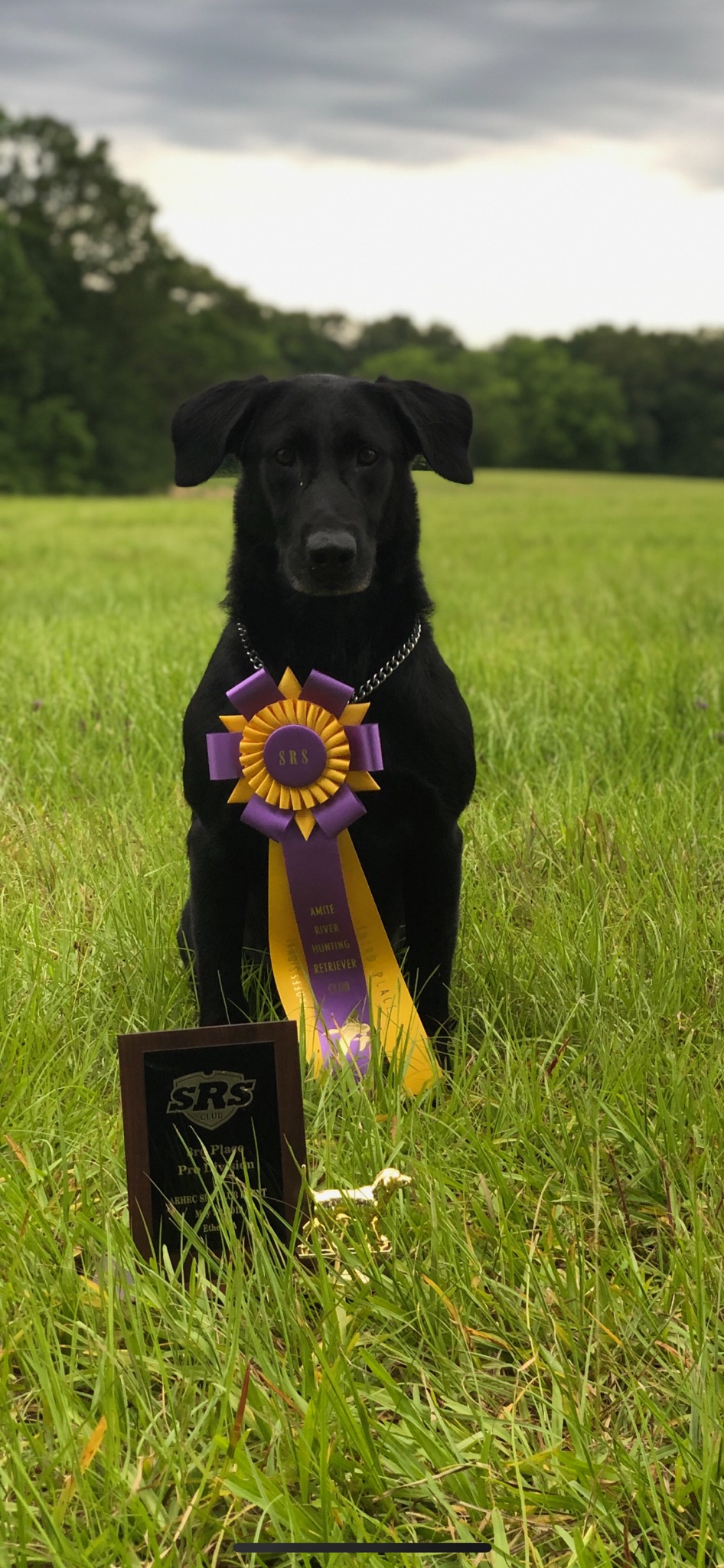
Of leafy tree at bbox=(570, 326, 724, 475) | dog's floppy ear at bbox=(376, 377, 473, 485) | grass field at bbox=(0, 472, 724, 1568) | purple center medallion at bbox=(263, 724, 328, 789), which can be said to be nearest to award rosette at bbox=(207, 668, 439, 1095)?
purple center medallion at bbox=(263, 724, 328, 789)

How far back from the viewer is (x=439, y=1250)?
164cm

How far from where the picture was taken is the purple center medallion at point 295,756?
2176 millimetres

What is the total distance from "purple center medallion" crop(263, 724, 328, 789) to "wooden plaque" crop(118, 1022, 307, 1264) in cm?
62

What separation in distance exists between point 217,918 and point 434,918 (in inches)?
16.8

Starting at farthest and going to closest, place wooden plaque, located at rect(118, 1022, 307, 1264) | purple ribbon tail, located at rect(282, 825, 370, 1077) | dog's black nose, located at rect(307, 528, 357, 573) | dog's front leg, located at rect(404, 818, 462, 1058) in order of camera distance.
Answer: dog's front leg, located at rect(404, 818, 462, 1058), purple ribbon tail, located at rect(282, 825, 370, 1077), dog's black nose, located at rect(307, 528, 357, 573), wooden plaque, located at rect(118, 1022, 307, 1264)

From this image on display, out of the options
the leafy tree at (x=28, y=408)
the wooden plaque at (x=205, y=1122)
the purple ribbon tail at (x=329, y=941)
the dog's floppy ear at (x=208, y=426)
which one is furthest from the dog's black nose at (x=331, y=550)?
the leafy tree at (x=28, y=408)

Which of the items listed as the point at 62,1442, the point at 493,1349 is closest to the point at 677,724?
the point at 493,1349

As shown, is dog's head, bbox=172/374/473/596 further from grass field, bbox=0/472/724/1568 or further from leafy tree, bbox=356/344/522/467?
leafy tree, bbox=356/344/522/467

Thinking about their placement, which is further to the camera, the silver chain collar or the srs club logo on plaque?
the silver chain collar

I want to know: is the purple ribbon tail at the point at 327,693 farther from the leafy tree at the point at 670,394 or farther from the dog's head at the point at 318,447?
the leafy tree at the point at 670,394

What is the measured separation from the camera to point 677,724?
4238 mm

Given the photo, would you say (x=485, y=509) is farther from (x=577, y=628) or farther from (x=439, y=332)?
(x=439, y=332)

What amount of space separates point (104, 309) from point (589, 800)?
5013 cm

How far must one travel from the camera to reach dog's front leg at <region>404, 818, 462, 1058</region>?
92.0 inches
